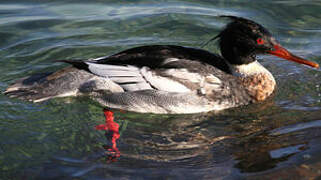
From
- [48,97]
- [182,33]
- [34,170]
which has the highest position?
[182,33]

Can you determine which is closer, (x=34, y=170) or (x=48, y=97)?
(x=34, y=170)

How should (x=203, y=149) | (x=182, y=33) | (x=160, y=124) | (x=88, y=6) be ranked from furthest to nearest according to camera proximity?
(x=88, y=6)
(x=182, y=33)
(x=160, y=124)
(x=203, y=149)

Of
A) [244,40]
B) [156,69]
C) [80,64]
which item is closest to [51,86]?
[80,64]

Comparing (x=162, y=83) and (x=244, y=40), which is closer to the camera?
(x=162, y=83)

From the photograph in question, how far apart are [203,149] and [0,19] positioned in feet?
19.7

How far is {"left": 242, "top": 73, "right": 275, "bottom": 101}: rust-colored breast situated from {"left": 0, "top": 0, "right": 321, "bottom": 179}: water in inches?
5.5

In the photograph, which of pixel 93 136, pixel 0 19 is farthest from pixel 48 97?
pixel 0 19

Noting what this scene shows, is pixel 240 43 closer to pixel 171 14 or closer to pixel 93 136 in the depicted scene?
pixel 93 136

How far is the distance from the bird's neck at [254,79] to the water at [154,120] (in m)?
0.16

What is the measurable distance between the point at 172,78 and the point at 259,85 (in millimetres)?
1404

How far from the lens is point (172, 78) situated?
233 inches

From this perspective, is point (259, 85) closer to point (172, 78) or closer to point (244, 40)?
point (244, 40)

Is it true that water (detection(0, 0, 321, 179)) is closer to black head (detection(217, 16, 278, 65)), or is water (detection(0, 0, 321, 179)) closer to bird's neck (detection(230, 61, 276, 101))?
bird's neck (detection(230, 61, 276, 101))

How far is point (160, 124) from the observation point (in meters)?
5.95
